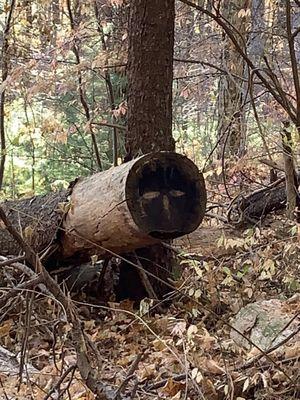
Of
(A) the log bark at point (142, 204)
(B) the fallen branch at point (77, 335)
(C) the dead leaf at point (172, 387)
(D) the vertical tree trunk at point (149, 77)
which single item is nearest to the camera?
(B) the fallen branch at point (77, 335)

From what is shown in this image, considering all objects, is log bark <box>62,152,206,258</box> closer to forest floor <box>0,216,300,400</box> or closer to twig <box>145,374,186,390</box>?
forest floor <box>0,216,300,400</box>

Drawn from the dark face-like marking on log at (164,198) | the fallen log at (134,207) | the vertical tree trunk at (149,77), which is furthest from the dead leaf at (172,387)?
the vertical tree trunk at (149,77)

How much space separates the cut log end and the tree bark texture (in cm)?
49

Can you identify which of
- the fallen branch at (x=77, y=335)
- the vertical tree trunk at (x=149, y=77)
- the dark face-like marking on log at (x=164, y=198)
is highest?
the vertical tree trunk at (x=149, y=77)

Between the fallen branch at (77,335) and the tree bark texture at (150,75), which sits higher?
the tree bark texture at (150,75)

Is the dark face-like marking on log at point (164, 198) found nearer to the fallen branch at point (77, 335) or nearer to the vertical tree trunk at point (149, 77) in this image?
the vertical tree trunk at point (149, 77)

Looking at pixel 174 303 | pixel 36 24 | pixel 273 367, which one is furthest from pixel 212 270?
pixel 36 24

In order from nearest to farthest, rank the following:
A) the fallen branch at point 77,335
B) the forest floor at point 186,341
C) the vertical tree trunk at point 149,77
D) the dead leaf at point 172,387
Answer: the fallen branch at point 77,335, the forest floor at point 186,341, the dead leaf at point 172,387, the vertical tree trunk at point 149,77

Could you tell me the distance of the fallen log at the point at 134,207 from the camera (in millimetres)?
3861

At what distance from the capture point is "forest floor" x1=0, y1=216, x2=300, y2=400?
9.32 feet

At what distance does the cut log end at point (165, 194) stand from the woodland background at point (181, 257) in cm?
28

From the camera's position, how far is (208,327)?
4.16 metres

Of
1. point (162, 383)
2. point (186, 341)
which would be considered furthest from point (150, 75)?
point (162, 383)

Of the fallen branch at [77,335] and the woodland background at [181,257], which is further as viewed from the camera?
the woodland background at [181,257]
